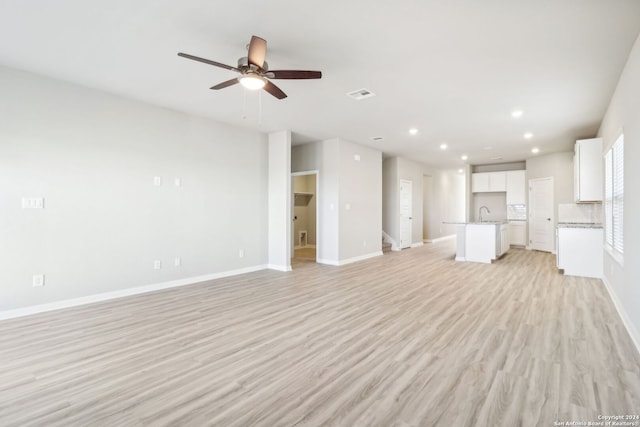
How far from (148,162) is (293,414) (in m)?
4.27

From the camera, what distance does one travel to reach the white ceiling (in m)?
2.50

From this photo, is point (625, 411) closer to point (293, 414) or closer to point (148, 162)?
point (293, 414)

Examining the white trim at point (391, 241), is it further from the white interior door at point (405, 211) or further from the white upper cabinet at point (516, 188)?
the white upper cabinet at point (516, 188)

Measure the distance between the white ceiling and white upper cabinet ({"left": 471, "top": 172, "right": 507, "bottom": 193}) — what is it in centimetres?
469

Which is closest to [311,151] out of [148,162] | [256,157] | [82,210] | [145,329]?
[256,157]

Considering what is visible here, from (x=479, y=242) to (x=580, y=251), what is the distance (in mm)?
1872

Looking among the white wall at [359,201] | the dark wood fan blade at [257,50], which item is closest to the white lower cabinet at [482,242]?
the white wall at [359,201]

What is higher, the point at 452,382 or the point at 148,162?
the point at 148,162

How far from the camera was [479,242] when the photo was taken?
23.6 ft

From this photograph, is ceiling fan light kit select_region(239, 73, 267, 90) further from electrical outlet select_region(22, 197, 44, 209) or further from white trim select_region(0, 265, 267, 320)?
white trim select_region(0, 265, 267, 320)

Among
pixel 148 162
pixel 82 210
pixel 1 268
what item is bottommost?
pixel 1 268

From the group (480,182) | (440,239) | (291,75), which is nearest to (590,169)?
(480,182)

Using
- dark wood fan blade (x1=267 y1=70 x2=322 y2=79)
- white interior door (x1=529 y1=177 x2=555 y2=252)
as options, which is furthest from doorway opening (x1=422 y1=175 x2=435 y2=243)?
dark wood fan blade (x1=267 y1=70 x2=322 y2=79)

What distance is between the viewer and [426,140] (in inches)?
279
